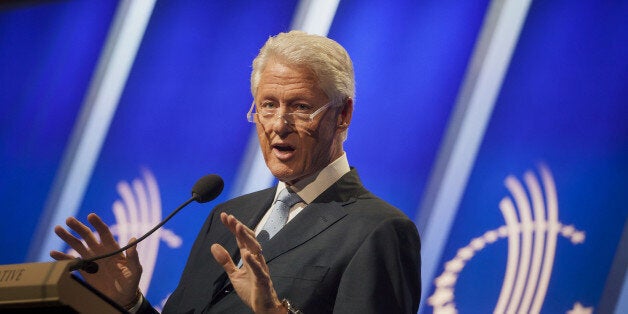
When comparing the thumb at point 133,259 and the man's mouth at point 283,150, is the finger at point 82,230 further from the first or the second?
the man's mouth at point 283,150

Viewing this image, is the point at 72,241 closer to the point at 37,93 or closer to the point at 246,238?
the point at 246,238

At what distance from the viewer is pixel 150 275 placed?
3.31 meters

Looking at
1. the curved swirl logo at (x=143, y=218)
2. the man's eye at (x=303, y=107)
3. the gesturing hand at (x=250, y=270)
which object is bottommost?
the curved swirl logo at (x=143, y=218)

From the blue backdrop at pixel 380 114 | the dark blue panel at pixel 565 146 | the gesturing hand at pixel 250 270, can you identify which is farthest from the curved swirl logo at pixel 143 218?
the gesturing hand at pixel 250 270

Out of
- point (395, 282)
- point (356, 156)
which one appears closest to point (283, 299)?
point (395, 282)

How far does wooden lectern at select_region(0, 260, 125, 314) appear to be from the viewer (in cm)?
150

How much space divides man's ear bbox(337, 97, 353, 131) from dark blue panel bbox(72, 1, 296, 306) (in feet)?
3.78

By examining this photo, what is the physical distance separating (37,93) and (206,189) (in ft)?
7.31

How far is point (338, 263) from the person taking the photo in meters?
1.93

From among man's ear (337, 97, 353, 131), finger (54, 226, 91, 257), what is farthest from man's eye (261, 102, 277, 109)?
finger (54, 226, 91, 257)

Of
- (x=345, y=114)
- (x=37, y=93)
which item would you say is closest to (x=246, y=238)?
(x=345, y=114)

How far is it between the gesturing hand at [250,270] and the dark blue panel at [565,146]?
1.13m

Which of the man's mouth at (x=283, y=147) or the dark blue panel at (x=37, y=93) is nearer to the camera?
the man's mouth at (x=283, y=147)

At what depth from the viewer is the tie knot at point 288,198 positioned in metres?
2.15
